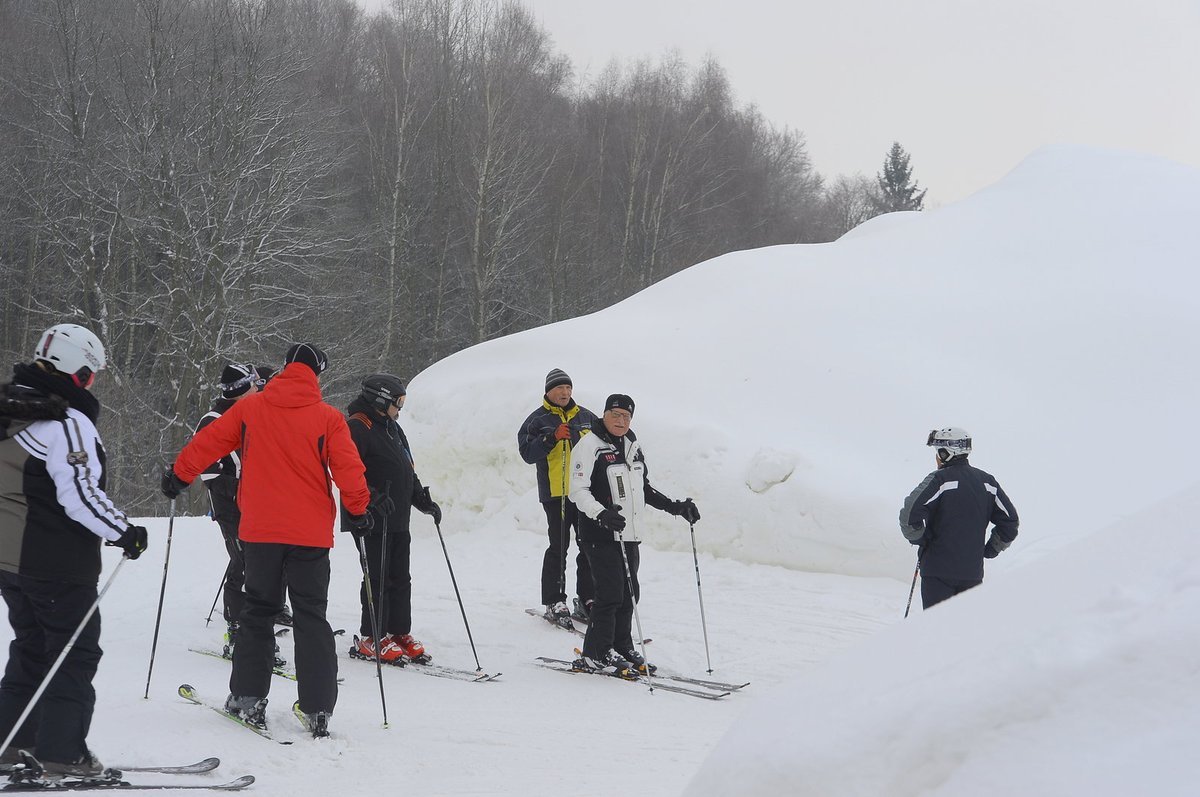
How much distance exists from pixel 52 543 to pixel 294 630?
1252 mm

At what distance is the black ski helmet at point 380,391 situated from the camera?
257 inches

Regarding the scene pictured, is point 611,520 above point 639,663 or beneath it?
above

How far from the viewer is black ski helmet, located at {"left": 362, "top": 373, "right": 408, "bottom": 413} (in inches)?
257

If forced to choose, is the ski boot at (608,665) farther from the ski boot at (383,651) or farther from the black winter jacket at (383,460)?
the black winter jacket at (383,460)

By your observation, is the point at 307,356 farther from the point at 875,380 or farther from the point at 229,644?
the point at 875,380

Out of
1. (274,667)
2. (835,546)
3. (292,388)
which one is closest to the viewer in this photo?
(292,388)

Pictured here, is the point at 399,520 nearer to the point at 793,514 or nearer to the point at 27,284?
the point at 793,514

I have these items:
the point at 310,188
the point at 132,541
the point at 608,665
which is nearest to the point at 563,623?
the point at 608,665

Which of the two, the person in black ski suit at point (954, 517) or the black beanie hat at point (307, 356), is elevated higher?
the black beanie hat at point (307, 356)

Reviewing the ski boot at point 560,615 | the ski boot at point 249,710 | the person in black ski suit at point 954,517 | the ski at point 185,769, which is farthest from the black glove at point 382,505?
the person in black ski suit at point 954,517

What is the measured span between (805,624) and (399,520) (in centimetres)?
365

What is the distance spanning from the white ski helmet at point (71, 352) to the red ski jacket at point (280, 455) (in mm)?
747

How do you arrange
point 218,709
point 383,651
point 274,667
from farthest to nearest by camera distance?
1. point 383,651
2. point 274,667
3. point 218,709

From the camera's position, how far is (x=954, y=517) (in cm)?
604
